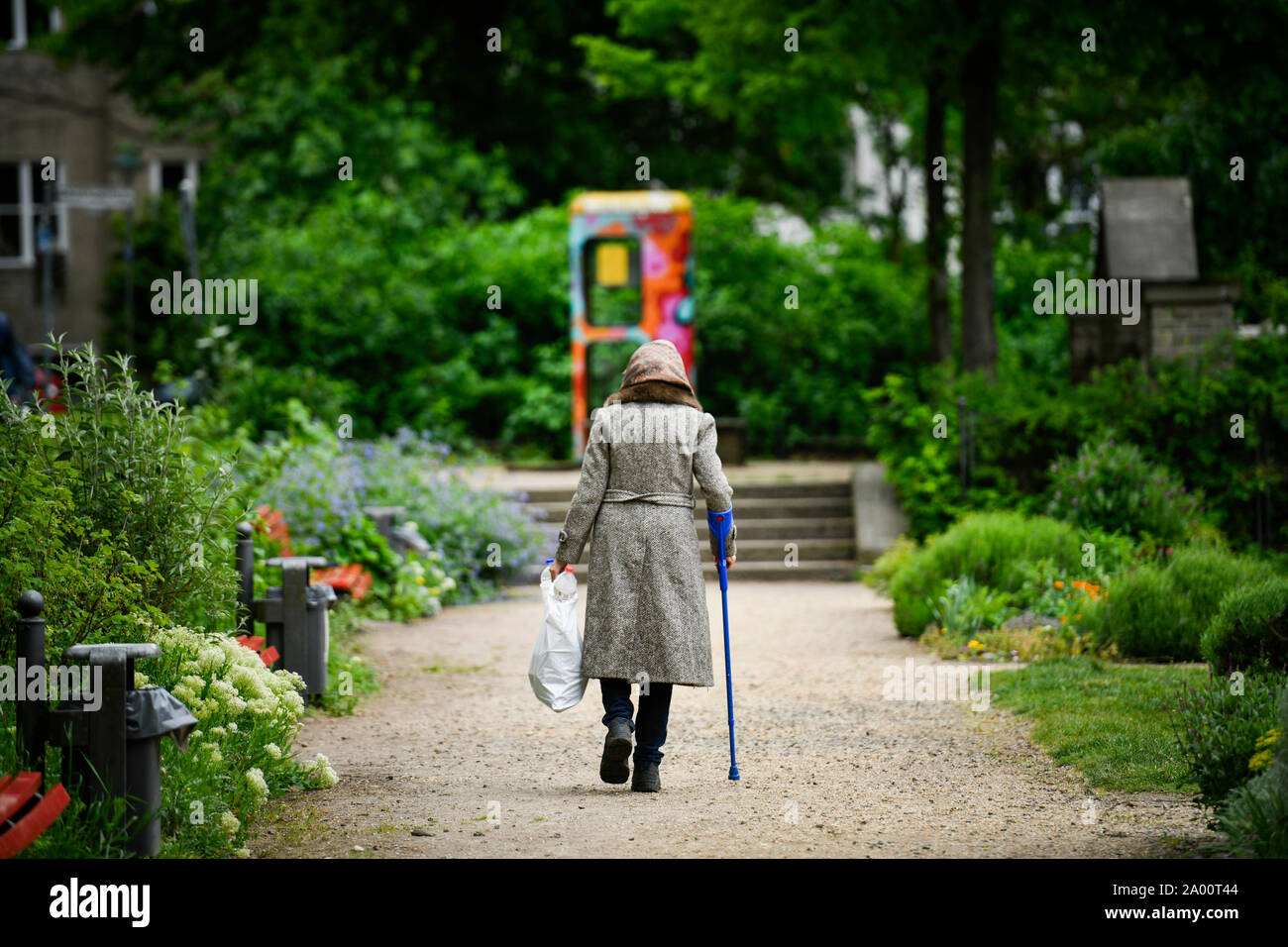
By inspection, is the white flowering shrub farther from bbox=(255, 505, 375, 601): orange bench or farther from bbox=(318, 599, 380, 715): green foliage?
bbox=(255, 505, 375, 601): orange bench

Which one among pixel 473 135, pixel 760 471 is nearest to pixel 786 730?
pixel 760 471

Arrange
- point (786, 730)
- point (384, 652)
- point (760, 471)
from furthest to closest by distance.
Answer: point (760, 471) < point (384, 652) < point (786, 730)

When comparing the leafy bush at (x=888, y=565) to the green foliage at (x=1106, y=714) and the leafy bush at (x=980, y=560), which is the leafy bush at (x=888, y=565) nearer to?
the leafy bush at (x=980, y=560)

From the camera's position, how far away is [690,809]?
18.1ft

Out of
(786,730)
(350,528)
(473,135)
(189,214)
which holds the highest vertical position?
(473,135)

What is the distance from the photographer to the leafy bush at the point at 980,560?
31.6 ft

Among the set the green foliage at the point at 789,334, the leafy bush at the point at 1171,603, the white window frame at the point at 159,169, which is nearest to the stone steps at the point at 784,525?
the green foliage at the point at 789,334

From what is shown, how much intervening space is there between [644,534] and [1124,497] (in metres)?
5.89

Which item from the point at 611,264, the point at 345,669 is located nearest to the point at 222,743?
the point at 345,669

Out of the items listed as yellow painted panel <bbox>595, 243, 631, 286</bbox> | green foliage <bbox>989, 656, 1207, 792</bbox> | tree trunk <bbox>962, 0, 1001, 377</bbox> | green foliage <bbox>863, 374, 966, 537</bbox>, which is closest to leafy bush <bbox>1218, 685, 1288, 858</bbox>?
green foliage <bbox>989, 656, 1207, 792</bbox>

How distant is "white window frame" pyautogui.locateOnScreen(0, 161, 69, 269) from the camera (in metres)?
25.8

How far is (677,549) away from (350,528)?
5435mm
